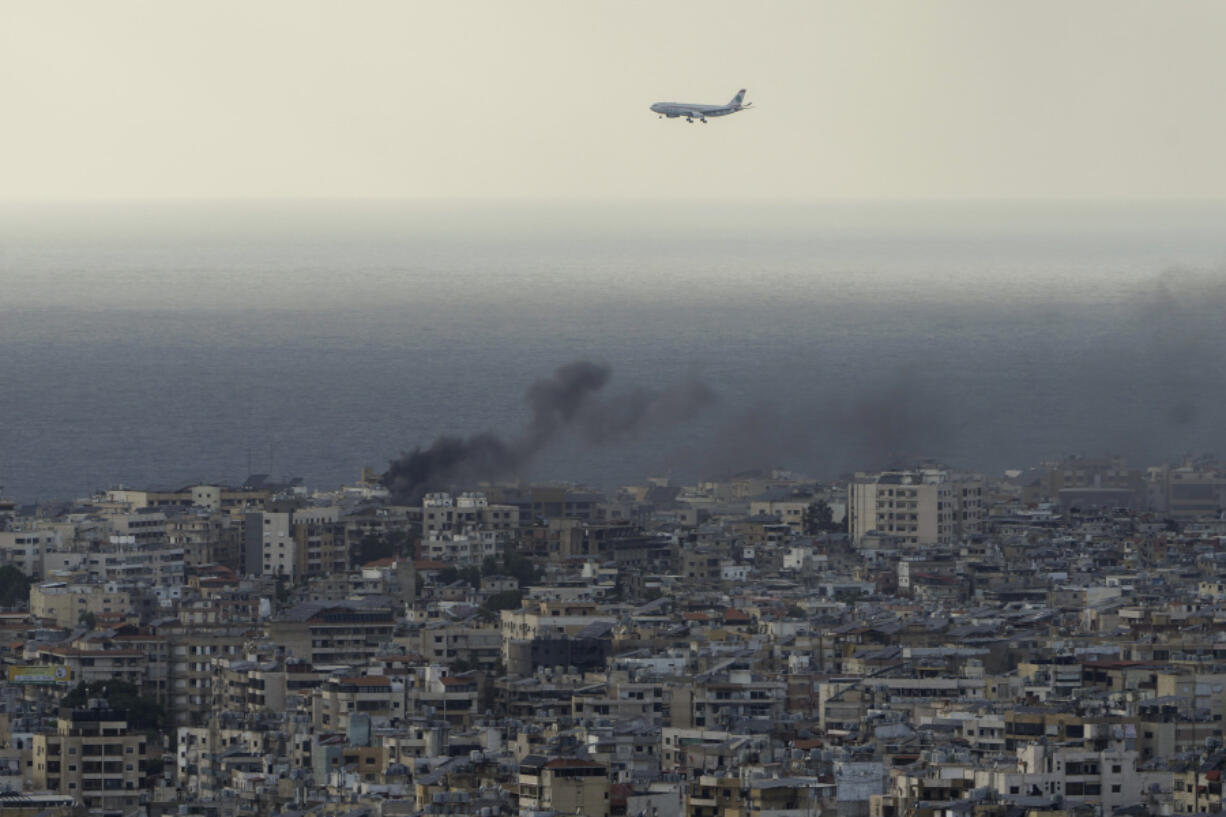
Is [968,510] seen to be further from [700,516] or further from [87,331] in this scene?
[87,331]

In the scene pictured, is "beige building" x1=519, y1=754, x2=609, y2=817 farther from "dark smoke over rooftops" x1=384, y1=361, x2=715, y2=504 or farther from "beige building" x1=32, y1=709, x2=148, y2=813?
"dark smoke over rooftops" x1=384, y1=361, x2=715, y2=504

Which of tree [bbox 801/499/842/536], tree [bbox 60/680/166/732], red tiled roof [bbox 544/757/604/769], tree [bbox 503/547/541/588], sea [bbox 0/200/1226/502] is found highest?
sea [bbox 0/200/1226/502]

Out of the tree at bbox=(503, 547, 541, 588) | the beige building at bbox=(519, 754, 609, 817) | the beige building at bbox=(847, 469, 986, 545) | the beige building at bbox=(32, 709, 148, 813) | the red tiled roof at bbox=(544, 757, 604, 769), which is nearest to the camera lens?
the beige building at bbox=(519, 754, 609, 817)

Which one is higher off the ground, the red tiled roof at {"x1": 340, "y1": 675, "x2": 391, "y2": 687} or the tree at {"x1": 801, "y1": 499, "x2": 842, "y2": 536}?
the tree at {"x1": 801, "y1": 499, "x2": 842, "y2": 536}

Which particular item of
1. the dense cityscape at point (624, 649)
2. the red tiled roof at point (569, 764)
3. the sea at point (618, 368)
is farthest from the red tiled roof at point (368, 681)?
the sea at point (618, 368)

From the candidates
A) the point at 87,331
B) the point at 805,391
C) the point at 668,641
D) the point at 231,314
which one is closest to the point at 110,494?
the point at 668,641

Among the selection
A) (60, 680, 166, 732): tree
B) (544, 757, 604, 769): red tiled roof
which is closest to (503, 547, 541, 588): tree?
(60, 680, 166, 732): tree
